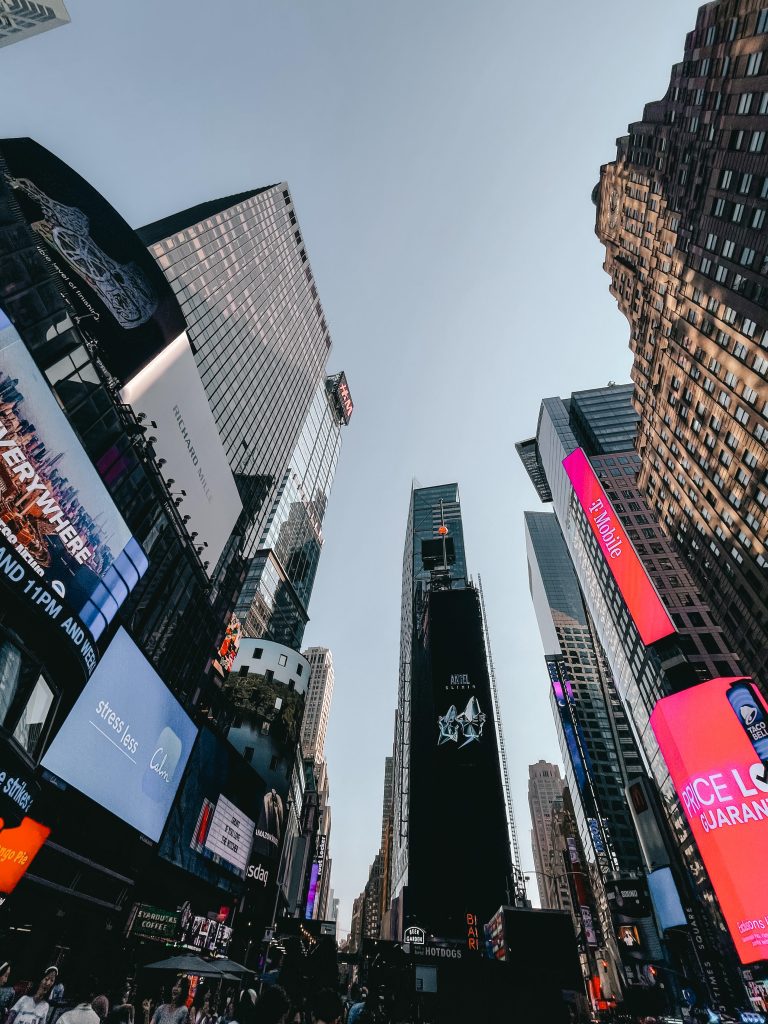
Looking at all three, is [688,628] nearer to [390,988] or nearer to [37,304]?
[390,988]

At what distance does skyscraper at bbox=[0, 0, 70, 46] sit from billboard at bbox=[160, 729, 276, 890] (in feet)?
273

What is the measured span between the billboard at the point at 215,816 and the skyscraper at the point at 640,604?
47593mm

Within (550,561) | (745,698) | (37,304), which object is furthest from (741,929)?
(550,561)

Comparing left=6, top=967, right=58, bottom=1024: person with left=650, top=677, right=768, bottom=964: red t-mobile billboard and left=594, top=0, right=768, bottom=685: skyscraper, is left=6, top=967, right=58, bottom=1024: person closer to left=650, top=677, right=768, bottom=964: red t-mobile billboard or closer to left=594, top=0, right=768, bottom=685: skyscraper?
left=650, top=677, right=768, bottom=964: red t-mobile billboard

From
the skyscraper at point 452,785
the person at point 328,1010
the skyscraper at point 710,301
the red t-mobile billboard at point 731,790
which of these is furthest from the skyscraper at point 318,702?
the person at point 328,1010

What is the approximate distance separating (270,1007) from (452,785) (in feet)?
146

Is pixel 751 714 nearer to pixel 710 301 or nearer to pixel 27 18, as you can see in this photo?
pixel 710 301

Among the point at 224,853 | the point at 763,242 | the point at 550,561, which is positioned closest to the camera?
the point at 224,853

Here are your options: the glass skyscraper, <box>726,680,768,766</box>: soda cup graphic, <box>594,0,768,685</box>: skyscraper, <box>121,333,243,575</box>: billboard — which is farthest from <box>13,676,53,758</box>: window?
<box>594,0,768,685</box>: skyscraper

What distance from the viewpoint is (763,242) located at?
4222 centimetres

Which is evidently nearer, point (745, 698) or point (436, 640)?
point (745, 698)

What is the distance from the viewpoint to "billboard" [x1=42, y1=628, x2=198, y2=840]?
14.7m

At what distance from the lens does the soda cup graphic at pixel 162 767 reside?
18984 mm

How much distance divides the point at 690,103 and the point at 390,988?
3021 inches
